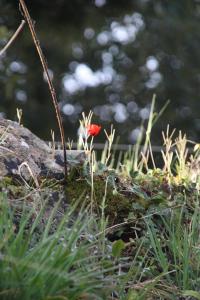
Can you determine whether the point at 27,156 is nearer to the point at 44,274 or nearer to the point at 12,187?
the point at 12,187

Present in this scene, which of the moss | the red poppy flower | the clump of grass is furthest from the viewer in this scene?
the red poppy flower

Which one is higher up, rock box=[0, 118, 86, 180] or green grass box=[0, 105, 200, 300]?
rock box=[0, 118, 86, 180]

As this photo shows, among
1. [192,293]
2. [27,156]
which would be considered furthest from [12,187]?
[192,293]

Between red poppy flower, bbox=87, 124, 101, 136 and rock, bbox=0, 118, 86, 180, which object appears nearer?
rock, bbox=0, 118, 86, 180

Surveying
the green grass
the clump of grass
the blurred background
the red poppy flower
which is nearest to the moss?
the green grass

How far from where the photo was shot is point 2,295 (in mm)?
1856

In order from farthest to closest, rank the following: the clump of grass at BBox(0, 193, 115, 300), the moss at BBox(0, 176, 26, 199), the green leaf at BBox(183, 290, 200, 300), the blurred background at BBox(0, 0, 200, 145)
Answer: the blurred background at BBox(0, 0, 200, 145) → the moss at BBox(0, 176, 26, 199) → the green leaf at BBox(183, 290, 200, 300) → the clump of grass at BBox(0, 193, 115, 300)

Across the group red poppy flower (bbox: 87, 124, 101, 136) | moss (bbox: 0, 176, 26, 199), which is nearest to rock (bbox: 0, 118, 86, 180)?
moss (bbox: 0, 176, 26, 199)

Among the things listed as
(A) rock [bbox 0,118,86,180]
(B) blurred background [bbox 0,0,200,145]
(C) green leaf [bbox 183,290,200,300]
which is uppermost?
(B) blurred background [bbox 0,0,200,145]

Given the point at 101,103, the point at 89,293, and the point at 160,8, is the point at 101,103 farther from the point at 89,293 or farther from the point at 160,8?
the point at 89,293

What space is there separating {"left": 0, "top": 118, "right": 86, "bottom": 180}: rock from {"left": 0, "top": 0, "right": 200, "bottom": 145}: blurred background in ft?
19.4

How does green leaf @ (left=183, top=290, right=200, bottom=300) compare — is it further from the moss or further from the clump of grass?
the moss

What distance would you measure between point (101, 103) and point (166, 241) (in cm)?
849

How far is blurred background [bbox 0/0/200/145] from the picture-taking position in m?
9.31
